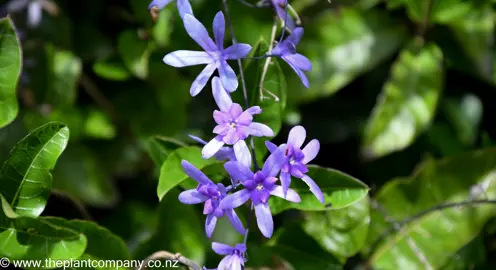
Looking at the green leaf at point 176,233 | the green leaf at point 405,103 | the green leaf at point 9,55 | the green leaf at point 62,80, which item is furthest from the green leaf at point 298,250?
the green leaf at point 62,80

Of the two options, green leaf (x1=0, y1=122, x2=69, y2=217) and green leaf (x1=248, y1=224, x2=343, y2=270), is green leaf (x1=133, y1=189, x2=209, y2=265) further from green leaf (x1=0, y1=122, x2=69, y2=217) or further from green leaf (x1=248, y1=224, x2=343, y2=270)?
green leaf (x1=0, y1=122, x2=69, y2=217)

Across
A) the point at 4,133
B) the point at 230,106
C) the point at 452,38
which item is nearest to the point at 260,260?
the point at 230,106

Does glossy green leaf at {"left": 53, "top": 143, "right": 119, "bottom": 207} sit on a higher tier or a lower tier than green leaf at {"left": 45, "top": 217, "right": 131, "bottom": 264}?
lower

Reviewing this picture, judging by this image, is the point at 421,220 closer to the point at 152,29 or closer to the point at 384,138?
the point at 384,138

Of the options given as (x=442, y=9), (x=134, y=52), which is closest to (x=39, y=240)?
(x=134, y=52)

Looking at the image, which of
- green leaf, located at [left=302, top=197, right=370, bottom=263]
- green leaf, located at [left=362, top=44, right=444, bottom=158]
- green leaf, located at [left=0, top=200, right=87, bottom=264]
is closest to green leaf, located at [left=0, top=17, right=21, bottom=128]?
green leaf, located at [left=0, top=200, right=87, bottom=264]

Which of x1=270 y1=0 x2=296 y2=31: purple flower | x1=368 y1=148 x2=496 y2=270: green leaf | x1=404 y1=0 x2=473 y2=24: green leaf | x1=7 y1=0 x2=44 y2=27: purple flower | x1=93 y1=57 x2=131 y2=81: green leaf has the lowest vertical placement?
x1=368 y1=148 x2=496 y2=270: green leaf
